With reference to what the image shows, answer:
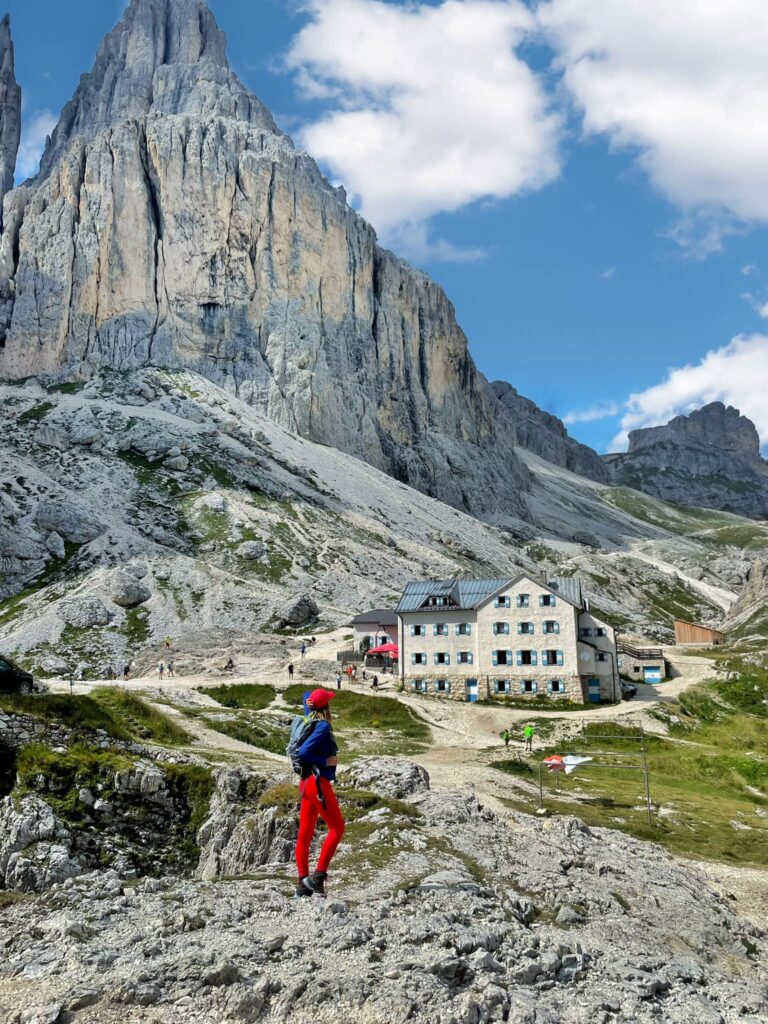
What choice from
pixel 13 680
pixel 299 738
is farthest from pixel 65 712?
pixel 299 738

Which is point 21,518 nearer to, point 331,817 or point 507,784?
point 507,784

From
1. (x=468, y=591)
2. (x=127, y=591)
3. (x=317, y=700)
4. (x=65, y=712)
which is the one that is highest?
(x=127, y=591)

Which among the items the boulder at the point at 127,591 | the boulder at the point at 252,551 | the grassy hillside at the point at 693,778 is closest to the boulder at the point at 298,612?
the boulder at the point at 252,551

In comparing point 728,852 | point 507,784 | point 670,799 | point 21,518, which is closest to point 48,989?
point 728,852

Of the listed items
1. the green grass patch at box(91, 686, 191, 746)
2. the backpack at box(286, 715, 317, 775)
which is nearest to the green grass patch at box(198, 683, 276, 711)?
the green grass patch at box(91, 686, 191, 746)

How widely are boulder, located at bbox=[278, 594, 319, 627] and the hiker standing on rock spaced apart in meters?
88.5

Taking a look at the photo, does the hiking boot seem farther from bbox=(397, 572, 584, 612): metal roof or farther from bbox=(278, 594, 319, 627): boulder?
bbox=(278, 594, 319, 627): boulder

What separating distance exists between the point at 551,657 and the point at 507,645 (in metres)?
4.06

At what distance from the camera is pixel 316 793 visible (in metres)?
13.4

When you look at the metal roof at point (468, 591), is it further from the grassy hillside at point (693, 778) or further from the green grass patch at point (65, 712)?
the green grass patch at point (65, 712)

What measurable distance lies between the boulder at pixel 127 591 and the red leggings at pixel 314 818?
298 ft

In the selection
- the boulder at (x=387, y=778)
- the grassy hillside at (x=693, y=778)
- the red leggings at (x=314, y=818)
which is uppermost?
the red leggings at (x=314, y=818)

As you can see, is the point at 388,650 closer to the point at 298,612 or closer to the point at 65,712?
the point at 298,612

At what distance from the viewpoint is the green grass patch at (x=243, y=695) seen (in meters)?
61.6
